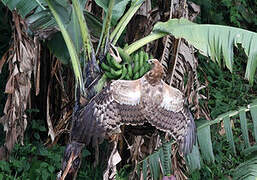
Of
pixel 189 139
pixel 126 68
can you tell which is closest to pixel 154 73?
pixel 126 68

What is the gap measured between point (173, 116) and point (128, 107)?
223 mm

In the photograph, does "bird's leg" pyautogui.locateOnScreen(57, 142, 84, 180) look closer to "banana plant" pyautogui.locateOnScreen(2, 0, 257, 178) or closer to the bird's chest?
"banana plant" pyautogui.locateOnScreen(2, 0, 257, 178)

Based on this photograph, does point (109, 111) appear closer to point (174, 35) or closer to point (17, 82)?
point (174, 35)

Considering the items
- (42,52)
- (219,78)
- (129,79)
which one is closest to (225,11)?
(219,78)

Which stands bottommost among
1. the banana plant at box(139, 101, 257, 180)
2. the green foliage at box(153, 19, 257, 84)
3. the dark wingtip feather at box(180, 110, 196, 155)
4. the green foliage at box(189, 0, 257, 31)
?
the banana plant at box(139, 101, 257, 180)

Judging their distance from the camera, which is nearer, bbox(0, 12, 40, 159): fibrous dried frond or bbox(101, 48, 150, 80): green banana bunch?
bbox(101, 48, 150, 80): green banana bunch

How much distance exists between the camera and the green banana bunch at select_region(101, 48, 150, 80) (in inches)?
88.7

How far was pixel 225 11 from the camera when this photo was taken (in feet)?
16.4

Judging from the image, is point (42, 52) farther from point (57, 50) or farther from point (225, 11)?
point (225, 11)

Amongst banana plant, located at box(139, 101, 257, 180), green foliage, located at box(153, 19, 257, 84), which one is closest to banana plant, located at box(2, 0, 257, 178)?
green foliage, located at box(153, 19, 257, 84)

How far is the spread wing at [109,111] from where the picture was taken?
6.93 ft

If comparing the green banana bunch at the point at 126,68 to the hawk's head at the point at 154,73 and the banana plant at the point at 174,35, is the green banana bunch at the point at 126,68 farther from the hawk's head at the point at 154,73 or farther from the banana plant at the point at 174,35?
the hawk's head at the point at 154,73

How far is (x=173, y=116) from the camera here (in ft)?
7.25

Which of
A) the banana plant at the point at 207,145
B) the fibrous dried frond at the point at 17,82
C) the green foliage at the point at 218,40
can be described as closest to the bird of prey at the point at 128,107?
the green foliage at the point at 218,40
